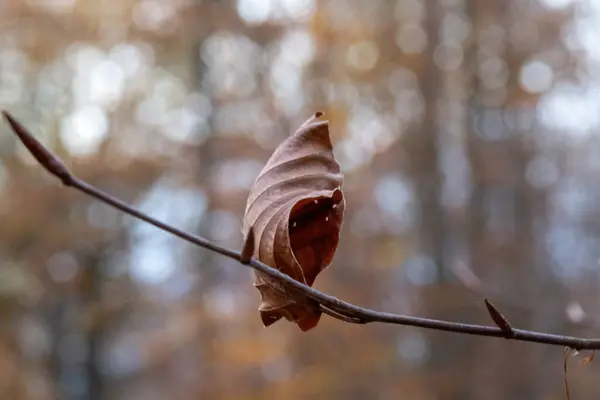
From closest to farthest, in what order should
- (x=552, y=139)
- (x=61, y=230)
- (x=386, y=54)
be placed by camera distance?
(x=61, y=230), (x=552, y=139), (x=386, y=54)

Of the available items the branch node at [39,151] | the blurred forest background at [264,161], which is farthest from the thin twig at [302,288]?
the blurred forest background at [264,161]

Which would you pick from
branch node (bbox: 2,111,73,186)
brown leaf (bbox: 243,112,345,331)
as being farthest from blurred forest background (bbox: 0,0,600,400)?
branch node (bbox: 2,111,73,186)

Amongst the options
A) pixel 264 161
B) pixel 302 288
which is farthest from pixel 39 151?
pixel 264 161

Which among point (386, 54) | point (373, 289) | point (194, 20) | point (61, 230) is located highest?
point (194, 20)

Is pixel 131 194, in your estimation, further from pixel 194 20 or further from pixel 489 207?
pixel 489 207

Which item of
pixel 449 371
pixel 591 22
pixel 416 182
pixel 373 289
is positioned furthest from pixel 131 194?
pixel 591 22

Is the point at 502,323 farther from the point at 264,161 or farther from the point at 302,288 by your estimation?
the point at 264,161

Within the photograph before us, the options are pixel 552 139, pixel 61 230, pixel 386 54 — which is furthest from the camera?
pixel 386 54

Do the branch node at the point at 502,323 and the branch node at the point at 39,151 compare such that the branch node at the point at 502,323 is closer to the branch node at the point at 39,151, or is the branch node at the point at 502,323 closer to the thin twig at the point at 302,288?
the thin twig at the point at 302,288
